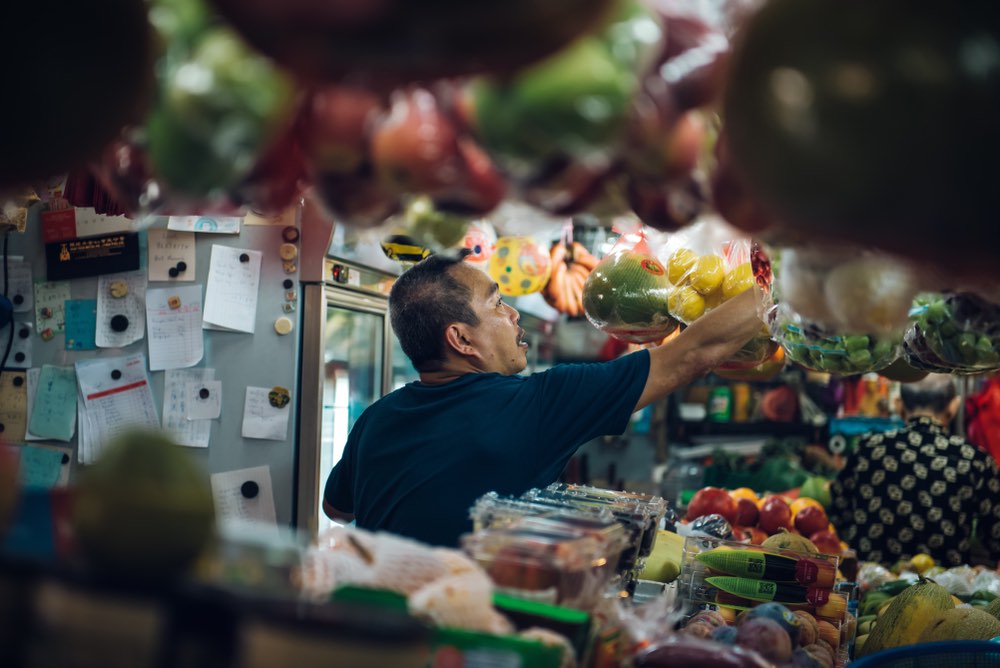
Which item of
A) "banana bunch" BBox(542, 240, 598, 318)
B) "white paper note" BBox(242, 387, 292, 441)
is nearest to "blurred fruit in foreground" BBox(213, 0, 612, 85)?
"banana bunch" BBox(542, 240, 598, 318)

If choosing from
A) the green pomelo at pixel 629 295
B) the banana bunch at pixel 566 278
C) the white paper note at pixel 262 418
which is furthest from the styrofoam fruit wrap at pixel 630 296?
the white paper note at pixel 262 418

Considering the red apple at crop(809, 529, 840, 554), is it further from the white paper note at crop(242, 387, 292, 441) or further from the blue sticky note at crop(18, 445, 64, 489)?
the blue sticky note at crop(18, 445, 64, 489)

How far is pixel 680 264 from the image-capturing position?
7.31ft

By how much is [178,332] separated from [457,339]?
5.36 ft

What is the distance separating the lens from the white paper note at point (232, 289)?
3596mm

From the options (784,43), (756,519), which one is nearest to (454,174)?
(784,43)

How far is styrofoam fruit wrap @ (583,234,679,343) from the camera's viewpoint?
2.26 metres

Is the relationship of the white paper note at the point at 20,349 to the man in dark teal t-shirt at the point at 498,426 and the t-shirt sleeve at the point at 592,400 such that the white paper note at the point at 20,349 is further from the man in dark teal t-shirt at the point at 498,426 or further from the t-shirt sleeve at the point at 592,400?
the t-shirt sleeve at the point at 592,400

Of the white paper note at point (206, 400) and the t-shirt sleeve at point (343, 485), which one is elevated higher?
the white paper note at point (206, 400)

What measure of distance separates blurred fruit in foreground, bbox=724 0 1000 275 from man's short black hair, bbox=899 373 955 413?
4.40m

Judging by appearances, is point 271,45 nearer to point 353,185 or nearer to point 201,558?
point 353,185

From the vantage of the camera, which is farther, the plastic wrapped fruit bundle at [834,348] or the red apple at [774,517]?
the red apple at [774,517]

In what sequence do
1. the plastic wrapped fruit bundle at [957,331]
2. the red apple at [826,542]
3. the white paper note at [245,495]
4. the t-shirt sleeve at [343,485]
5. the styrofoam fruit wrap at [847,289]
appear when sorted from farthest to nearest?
the white paper note at [245,495] → the red apple at [826,542] → the t-shirt sleeve at [343,485] → the plastic wrapped fruit bundle at [957,331] → the styrofoam fruit wrap at [847,289]

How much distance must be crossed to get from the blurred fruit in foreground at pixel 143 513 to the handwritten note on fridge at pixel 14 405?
3118mm
